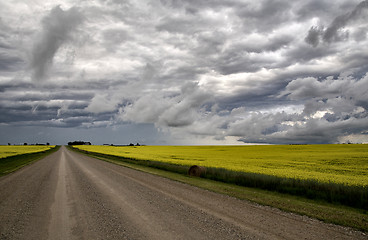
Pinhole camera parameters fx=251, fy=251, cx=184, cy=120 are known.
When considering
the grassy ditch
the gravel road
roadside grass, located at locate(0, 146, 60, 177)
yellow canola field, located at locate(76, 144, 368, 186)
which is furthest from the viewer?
roadside grass, located at locate(0, 146, 60, 177)

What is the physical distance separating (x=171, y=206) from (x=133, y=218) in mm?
2075

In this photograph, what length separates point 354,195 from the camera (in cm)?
1192

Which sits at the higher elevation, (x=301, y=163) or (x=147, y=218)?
(x=147, y=218)

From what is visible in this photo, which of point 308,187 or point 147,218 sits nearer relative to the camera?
point 147,218

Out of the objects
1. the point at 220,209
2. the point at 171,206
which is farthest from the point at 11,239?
the point at 220,209

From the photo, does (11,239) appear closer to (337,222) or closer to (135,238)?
(135,238)

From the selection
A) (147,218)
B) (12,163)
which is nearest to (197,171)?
(147,218)

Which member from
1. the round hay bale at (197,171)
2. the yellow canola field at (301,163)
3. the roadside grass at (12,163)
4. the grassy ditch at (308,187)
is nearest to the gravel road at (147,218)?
the grassy ditch at (308,187)

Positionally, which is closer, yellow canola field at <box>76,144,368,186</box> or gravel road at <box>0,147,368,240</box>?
gravel road at <box>0,147,368,240</box>

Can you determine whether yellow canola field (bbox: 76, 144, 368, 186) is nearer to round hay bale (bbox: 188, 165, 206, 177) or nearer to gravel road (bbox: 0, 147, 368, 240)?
round hay bale (bbox: 188, 165, 206, 177)

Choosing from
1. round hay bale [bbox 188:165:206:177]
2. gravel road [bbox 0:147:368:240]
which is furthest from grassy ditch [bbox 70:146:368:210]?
gravel road [bbox 0:147:368:240]

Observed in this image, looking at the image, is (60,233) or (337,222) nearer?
(60,233)

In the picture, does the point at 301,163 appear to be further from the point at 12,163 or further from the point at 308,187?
the point at 12,163

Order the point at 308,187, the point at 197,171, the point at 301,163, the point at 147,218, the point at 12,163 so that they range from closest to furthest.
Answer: the point at 147,218, the point at 308,187, the point at 197,171, the point at 301,163, the point at 12,163
